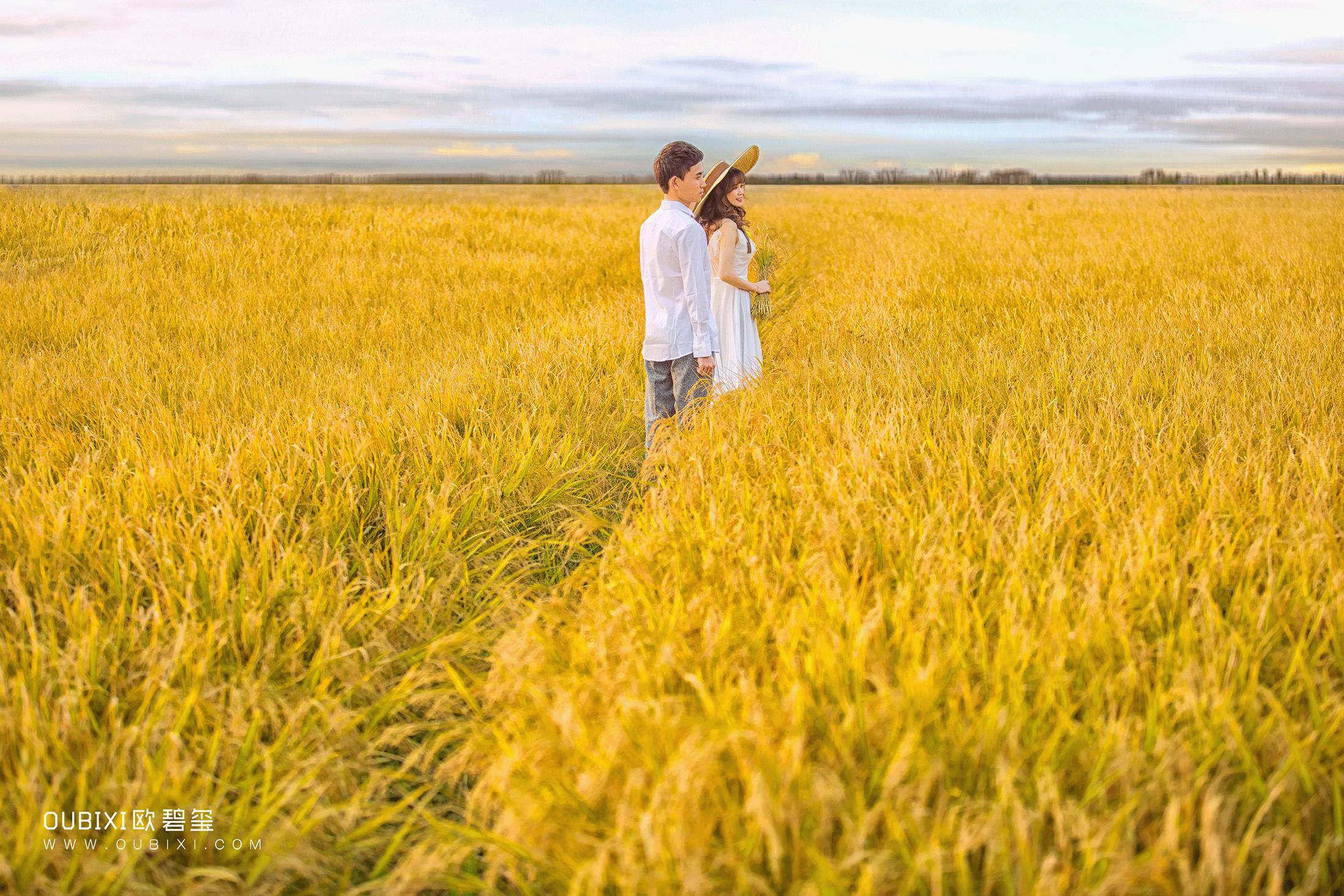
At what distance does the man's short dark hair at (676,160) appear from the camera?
456 centimetres

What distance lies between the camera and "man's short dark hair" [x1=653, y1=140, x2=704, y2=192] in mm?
4559

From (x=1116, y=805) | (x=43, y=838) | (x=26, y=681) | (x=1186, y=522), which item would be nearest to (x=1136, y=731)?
(x=1116, y=805)

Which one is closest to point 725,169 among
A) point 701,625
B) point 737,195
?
point 737,195

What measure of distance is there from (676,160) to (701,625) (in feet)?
9.48

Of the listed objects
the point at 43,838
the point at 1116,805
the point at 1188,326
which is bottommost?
the point at 43,838

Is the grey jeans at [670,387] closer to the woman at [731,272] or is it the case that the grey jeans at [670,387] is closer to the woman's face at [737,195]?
the woman at [731,272]

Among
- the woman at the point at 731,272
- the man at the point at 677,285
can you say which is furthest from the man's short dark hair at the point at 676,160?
the woman at the point at 731,272

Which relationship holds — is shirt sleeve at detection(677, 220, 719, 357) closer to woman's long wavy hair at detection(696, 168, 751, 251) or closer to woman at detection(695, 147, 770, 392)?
woman at detection(695, 147, 770, 392)

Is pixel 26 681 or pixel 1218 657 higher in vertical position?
pixel 1218 657

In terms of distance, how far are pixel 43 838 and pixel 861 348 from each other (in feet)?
17.3

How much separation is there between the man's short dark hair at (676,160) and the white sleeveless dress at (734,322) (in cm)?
128

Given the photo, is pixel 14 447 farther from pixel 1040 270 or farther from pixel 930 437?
pixel 1040 270

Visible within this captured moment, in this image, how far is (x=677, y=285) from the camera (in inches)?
186

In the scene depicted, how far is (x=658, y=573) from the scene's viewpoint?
116 inches
